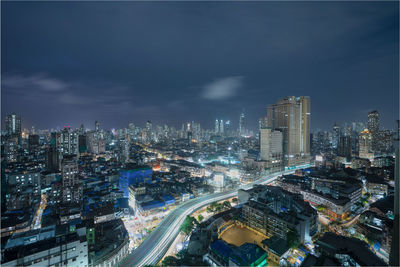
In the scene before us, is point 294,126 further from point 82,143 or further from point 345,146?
point 82,143

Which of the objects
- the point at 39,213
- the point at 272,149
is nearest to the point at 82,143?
the point at 39,213

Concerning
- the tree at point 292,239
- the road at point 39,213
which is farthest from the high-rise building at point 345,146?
the road at point 39,213

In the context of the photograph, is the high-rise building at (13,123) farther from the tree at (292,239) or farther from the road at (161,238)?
the tree at (292,239)

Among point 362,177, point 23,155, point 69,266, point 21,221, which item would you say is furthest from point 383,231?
point 23,155

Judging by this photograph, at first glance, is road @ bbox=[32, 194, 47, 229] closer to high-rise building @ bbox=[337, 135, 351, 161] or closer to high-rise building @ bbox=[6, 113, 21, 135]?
high-rise building @ bbox=[6, 113, 21, 135]

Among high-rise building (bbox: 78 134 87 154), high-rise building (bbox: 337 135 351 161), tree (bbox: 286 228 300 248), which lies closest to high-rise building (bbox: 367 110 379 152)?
high-rise building (bbox: 337 135 351 161)

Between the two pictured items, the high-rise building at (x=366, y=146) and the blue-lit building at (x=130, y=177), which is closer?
the blue-lit building at (x=130, y=177)
